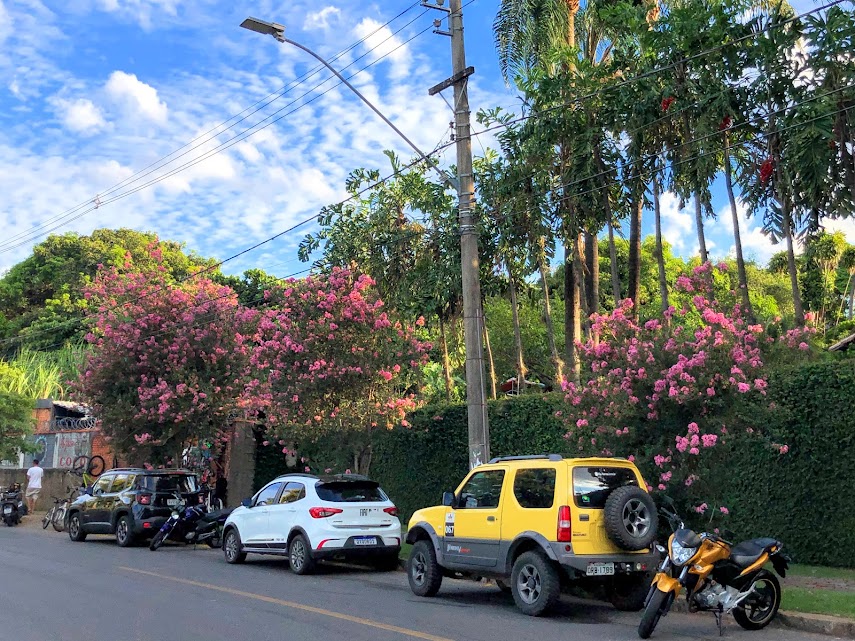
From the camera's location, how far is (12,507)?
1013 inches

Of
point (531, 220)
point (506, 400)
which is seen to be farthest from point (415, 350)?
point (531, 220)

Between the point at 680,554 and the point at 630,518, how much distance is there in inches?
40.8

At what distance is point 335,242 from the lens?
25.5 m

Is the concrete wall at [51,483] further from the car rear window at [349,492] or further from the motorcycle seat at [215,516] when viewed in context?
the car rear window at [349,492]

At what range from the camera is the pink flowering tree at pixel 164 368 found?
24078mm

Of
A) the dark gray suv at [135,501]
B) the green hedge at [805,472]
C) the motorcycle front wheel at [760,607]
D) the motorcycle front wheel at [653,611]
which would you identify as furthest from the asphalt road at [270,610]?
the green hedge at [805,472]

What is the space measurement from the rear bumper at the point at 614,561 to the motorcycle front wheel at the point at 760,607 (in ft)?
3.45

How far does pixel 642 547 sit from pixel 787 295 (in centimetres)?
3967

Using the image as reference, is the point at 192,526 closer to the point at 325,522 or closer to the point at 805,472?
the point at 325,522

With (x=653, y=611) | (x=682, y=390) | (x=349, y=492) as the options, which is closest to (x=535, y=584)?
(x=653, y=611)

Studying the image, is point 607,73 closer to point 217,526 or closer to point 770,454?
point 770,454

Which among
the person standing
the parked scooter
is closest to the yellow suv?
the parked scooter

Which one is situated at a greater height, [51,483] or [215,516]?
[51,483]

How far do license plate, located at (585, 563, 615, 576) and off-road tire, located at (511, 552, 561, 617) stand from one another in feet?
1.39
